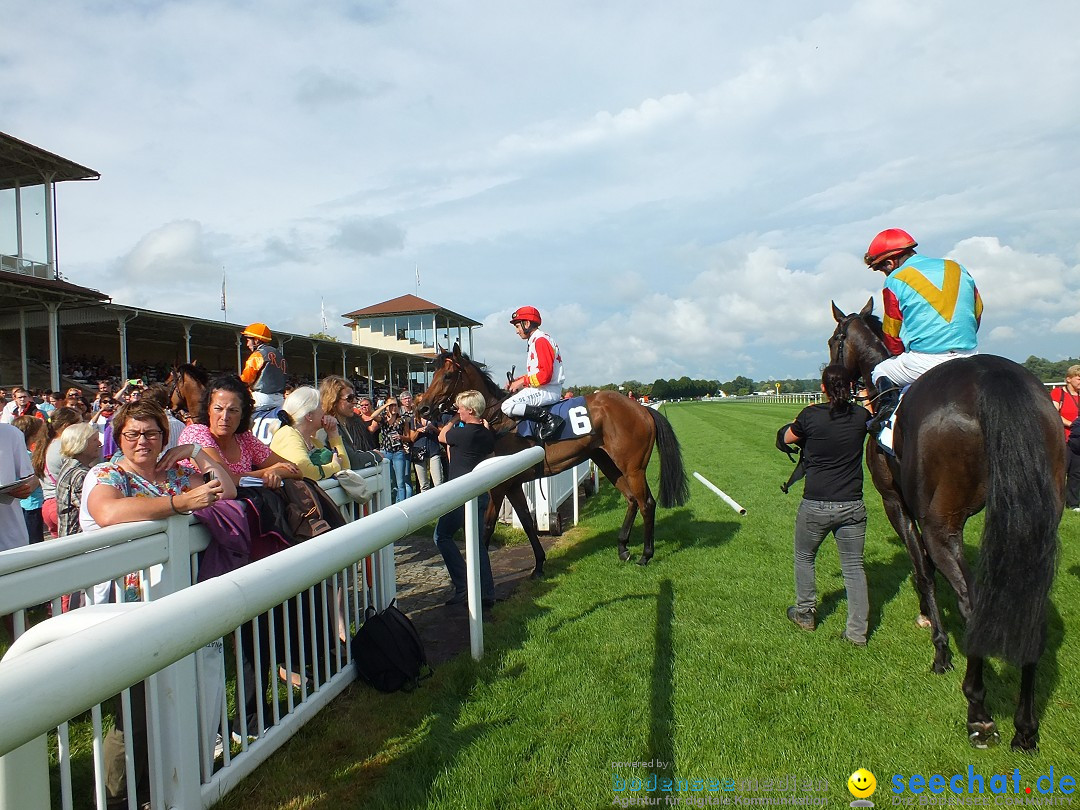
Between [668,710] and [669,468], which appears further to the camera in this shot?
[669,468]

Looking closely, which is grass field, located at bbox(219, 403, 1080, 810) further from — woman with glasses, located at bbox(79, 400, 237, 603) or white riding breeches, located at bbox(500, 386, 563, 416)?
white riding breeches, located at bbox(500, 386, 563, 416)

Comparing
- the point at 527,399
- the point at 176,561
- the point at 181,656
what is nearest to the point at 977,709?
the point at 181,656

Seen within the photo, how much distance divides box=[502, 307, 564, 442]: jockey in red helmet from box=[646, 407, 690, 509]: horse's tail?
1.12 meters

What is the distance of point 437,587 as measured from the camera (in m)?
5.41

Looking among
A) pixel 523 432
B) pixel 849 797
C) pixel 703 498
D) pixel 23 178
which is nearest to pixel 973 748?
pixel 849 797

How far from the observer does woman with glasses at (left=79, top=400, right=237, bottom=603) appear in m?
2.27

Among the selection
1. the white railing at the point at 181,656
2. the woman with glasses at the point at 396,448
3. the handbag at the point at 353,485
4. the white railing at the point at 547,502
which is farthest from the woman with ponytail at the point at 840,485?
the woman with glasses at the point at 396,448

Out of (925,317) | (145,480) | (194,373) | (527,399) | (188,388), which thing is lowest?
(145,480)

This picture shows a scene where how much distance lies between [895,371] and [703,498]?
17.2 feet

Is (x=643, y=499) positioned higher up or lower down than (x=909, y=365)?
lower down

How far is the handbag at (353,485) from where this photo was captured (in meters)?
3.54

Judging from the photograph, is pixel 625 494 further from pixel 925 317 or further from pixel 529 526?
pixel 925 317

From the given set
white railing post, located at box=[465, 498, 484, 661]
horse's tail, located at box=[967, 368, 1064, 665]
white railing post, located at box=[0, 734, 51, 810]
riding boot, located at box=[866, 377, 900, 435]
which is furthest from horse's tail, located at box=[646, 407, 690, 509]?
white railing post, located at box=[0, 734, 51, 810]

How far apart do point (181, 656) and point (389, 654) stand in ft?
8.22
